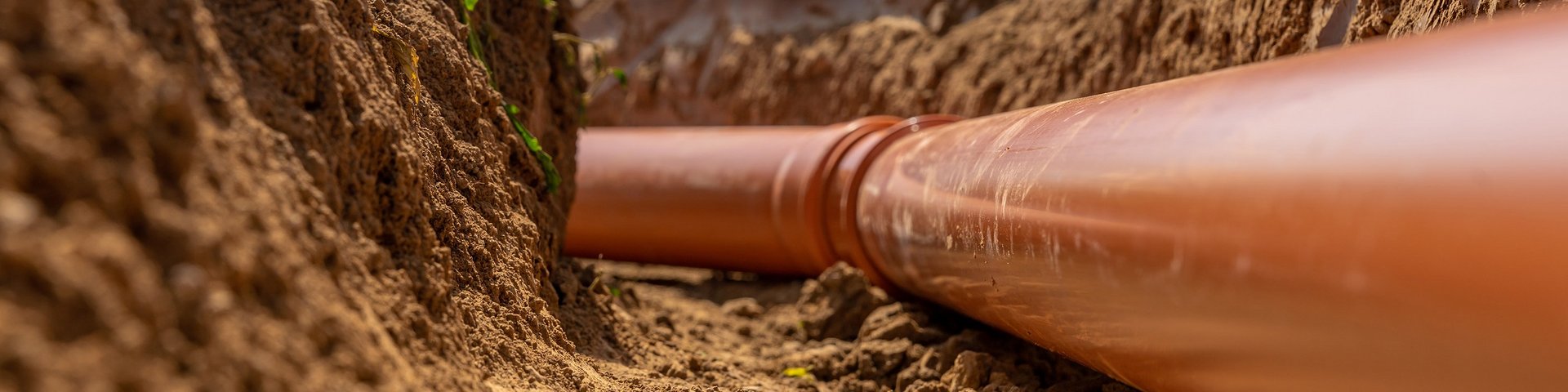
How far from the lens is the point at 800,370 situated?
202 cm

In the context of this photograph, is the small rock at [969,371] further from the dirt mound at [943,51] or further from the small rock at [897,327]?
the dirt mound at [943,51]

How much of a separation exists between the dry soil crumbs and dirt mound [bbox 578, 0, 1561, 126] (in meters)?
0.95

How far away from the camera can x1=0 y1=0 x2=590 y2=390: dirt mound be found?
63cm

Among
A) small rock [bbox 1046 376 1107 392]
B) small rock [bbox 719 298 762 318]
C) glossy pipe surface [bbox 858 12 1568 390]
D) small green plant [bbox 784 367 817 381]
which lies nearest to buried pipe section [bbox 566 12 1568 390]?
glossy pipe surface [bbox 858 12 1568 390]

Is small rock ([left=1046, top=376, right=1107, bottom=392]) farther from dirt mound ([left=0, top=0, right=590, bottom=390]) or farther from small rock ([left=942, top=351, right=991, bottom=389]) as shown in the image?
dirt mound ([left=0, top=0, right=590, bottom=390])

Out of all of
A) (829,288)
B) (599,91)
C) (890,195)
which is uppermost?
(599,91)

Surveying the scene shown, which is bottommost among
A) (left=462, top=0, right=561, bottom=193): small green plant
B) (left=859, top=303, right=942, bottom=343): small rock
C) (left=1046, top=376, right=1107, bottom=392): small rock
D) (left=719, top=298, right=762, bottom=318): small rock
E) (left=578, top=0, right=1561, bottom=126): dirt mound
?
(left=1046, top=376, right=1107, bottom=392): small rock

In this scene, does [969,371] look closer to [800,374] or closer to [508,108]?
[800,374]

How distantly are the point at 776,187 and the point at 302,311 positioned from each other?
2101 millimetres

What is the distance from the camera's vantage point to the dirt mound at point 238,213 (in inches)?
24.8

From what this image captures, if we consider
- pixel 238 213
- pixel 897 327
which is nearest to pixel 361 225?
pixel 238 213

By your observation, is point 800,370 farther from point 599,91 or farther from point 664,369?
point 599,91

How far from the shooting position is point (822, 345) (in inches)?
90.7

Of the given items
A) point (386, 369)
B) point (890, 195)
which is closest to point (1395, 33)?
point (890, 195)
